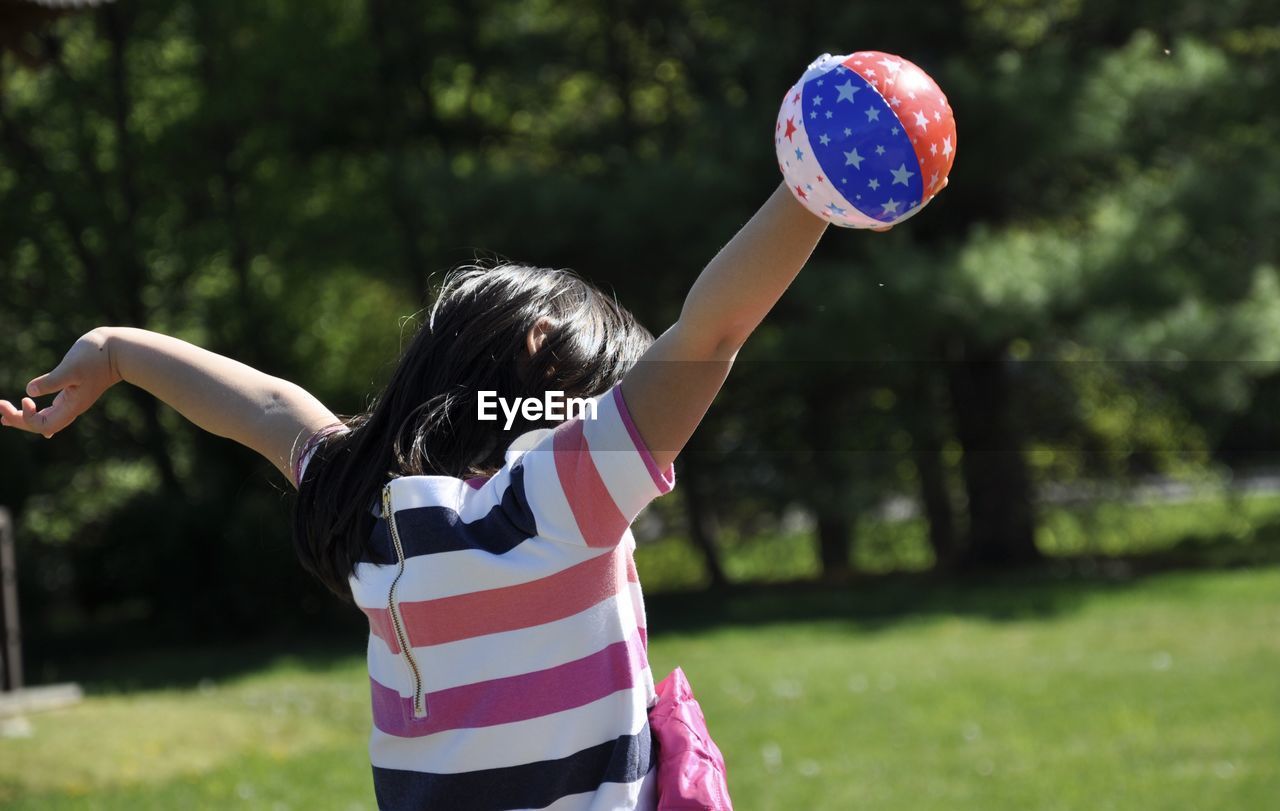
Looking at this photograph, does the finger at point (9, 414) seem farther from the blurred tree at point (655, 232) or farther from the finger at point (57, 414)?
the blurred tree at point (655, 232)

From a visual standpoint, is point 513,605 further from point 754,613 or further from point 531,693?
point 754,613

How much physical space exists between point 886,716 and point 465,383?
5.12 m

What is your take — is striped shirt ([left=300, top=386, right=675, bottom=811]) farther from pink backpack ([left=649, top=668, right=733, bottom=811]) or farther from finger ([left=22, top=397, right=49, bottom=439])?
finger ([left=22, top=397, right=49, bottom=439])

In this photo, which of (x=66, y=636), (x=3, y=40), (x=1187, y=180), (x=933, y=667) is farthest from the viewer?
(x=66, y=636)

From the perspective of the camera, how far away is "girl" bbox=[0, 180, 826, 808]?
4.33 feet

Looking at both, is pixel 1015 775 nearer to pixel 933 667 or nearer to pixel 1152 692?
pixel 1152 692

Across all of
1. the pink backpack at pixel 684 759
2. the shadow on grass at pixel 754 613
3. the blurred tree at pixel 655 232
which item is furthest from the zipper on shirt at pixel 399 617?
the blurred tree at pixel 655 232

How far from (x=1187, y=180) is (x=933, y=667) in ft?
14.5

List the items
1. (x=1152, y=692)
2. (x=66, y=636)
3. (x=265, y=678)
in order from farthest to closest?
(x=66, y=636) → (x=265, y=678) → (x=1152, y=692)

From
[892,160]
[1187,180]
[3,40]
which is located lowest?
[1187,180]

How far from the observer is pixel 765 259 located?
1.29 metres

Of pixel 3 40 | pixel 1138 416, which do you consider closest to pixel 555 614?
pixel 3 40

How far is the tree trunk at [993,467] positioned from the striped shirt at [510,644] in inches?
409

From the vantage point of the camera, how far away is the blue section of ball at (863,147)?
4.34 ft
